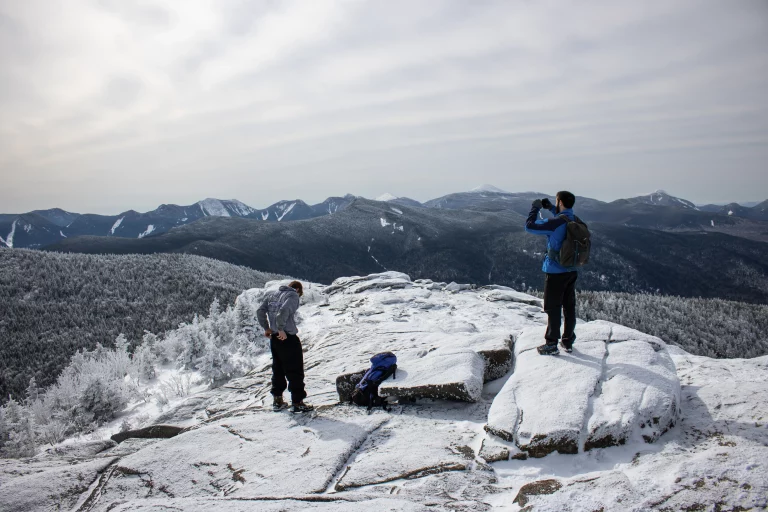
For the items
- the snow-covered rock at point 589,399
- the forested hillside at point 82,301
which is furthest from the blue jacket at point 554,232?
the forested hillside at point 82,301

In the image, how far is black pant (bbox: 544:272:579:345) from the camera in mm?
7027

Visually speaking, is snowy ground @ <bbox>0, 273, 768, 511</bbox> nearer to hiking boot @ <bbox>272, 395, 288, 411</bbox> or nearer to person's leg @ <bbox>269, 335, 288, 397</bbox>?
hiking boot @ <bbox>272, 395, 288, 411</bbox>

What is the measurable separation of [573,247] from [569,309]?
1.39 m

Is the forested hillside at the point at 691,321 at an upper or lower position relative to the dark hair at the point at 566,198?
lower

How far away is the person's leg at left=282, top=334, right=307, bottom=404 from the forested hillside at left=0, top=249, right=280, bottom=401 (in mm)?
23239

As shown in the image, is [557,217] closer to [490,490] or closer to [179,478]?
[490,490]

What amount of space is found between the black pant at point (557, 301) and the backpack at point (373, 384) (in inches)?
125

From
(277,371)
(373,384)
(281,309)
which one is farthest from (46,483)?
(373,384)

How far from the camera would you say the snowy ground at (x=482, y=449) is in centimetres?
392

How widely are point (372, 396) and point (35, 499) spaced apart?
4889 mm

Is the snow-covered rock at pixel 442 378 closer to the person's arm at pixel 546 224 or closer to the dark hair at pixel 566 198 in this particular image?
the person's arm at pixel 546 224

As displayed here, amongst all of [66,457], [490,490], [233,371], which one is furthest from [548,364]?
[233,371]

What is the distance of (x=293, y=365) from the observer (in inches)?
293

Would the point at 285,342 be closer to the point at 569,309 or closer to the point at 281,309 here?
the point at 281,309
